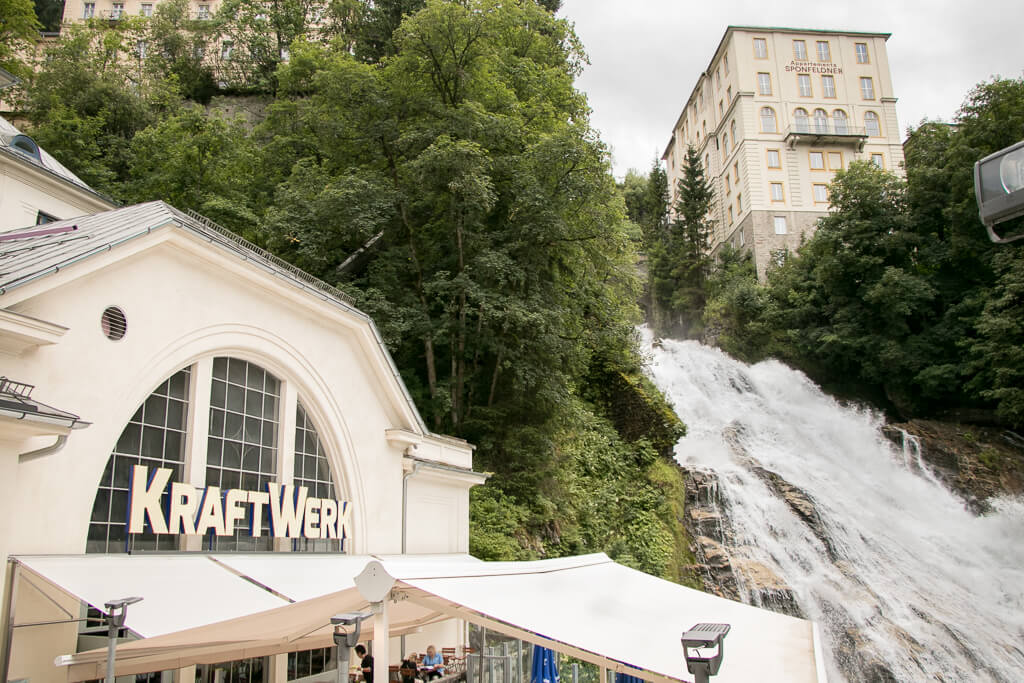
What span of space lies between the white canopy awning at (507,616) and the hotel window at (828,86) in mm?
50119

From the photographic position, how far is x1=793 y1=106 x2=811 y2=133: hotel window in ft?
168

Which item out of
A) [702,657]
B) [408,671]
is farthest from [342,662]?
[408,671]

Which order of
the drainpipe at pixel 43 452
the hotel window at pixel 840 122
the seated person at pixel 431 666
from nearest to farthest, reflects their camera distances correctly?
1. the drainpipe at pixel 43 452
2. the seated person at pixel 431 666
3. the hotel window at pixel 840 122

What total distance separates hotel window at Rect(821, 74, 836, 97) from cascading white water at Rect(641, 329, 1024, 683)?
25.8m

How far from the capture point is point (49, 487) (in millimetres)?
8336

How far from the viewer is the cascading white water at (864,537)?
1966 centimetres

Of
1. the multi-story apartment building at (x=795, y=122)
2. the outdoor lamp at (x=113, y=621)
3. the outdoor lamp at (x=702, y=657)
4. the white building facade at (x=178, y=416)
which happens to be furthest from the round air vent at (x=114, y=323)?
the multi-story apartment building at (x=795, y=122)

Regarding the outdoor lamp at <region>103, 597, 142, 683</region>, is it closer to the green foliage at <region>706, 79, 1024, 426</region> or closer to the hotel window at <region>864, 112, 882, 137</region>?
the green foliage at <region>706, 79, 1024, 426</region>

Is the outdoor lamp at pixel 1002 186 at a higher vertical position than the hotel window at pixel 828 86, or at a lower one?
lower

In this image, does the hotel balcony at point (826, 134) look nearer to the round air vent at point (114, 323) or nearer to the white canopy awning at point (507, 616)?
the white canopy awning at point (507, 616)

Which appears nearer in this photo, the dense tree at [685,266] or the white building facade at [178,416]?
the white building facade at [178,416]

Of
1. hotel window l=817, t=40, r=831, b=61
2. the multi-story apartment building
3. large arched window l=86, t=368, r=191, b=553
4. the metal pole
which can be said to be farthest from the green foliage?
the metal pole

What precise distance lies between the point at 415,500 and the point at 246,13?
39224 millimetres

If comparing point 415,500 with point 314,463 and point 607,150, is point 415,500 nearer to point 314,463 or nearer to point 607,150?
point 314,463
